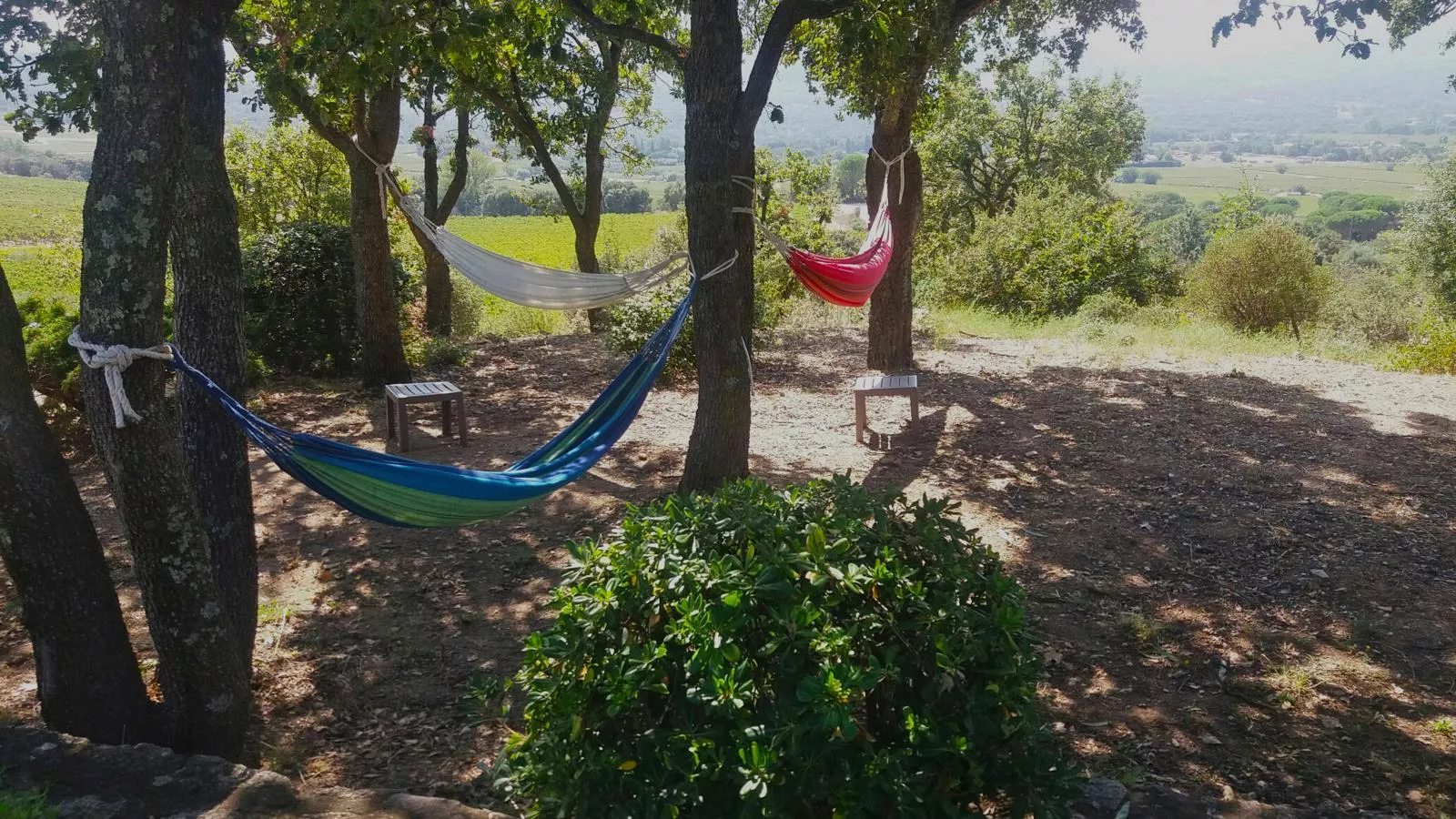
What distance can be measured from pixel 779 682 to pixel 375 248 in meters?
4.69

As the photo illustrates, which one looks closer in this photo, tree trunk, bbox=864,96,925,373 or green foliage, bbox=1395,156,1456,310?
tree trunk, bbox=864,96,925,373

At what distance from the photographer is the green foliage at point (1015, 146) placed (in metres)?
15.3

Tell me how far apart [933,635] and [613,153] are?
840 cm

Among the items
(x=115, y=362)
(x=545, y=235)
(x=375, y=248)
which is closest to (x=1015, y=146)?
(x=545, y=235)

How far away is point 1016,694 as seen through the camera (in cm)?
134

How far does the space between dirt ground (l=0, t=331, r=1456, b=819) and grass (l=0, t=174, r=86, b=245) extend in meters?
4.77

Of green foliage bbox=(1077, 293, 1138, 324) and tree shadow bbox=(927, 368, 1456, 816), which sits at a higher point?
green foliage bbox=(1077, 293, 1138, 324)

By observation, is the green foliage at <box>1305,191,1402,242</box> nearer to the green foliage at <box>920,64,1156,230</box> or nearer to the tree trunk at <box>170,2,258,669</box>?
the green foliage at <box>920,64,1156,230</box>

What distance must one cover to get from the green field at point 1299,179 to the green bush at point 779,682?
59.7 m

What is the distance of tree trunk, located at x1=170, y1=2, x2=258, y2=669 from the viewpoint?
2.17 meters

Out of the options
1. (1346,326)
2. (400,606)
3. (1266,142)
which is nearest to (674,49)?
(400,606)

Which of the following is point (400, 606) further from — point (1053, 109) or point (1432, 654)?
point (1053, 109)

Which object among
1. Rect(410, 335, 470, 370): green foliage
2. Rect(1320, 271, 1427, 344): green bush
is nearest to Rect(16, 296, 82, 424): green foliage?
Rect(410, 335, 470, 370): green foliage

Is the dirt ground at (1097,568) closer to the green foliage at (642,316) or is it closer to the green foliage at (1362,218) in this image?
the green foliage at (642,316)
